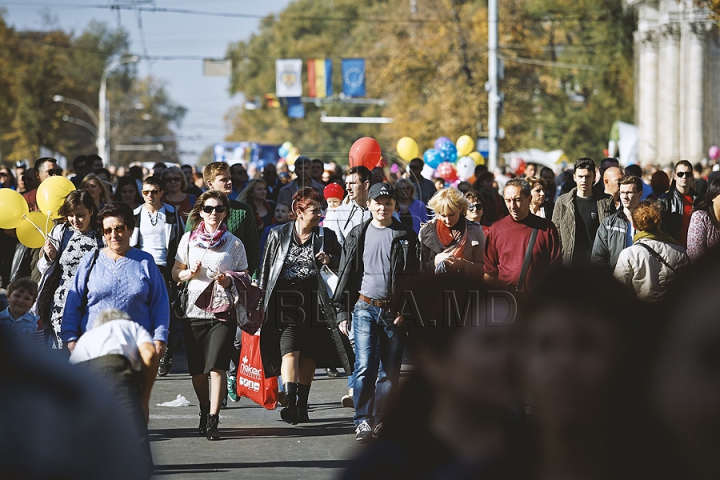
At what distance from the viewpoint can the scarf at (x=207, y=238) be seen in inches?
312

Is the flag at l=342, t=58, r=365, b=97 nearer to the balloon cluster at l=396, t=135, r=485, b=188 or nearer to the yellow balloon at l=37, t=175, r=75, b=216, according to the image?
the balloon cluster at l=396, t=135, r=485, b=188

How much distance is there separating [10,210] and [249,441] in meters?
3.19

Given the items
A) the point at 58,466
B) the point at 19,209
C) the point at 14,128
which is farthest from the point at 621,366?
the point at 14,128

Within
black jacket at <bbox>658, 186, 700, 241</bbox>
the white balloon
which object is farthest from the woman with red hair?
the white balloon

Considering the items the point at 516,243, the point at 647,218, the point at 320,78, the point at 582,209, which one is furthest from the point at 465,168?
the point at 320,78

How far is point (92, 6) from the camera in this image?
33.1 metres

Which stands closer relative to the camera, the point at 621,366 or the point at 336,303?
the point at 621,366

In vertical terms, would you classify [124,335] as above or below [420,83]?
below

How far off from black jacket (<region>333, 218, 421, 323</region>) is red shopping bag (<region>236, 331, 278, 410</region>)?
740 mm

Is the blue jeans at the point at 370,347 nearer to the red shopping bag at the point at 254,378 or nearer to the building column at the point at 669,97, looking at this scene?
the red shopping bag at the point at 254,378

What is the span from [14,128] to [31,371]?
235 feet

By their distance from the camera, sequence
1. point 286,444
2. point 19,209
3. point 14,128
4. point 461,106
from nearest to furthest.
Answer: point 286,444 → point 19,209 → point 461,106 → point 14,128

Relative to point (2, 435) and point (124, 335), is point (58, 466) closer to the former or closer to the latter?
point (2, 435)

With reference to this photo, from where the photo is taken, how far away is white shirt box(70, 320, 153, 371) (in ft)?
10.4
